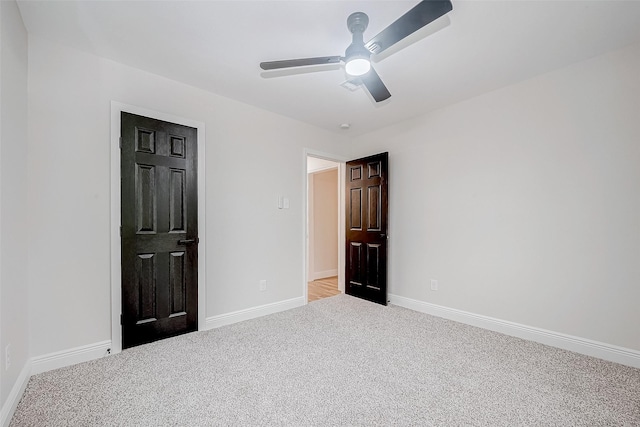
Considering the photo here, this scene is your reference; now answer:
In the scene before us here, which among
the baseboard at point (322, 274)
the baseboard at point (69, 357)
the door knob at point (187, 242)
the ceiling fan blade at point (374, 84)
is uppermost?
the ceiling fan blade at point (374, 84)

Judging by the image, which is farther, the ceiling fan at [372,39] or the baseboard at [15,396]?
the baseboard at [15,396]

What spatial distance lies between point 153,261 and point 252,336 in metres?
1.13

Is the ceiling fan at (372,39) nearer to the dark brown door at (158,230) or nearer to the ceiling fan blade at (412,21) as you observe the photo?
the ceiling fan blade at (412,21)

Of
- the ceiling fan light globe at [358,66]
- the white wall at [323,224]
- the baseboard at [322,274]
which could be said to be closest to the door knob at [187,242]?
the ceiling fan light globe at [358,66]

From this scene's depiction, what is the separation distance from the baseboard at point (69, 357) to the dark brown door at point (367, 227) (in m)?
2.86

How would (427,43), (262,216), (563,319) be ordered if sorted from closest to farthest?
(427,43) → (563,319) → (262,216)

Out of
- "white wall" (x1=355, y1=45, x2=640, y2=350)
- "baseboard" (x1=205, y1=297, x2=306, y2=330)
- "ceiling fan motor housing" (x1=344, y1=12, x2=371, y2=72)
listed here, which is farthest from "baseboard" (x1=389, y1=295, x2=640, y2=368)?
"ceiling fan motor housing" (x1=344, y1=12, x2=371, y2=72)

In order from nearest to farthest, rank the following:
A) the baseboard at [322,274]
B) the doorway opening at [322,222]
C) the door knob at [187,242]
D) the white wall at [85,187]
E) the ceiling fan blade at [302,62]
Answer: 1. the ceiling fan blade at [302,62]
2. the white wall at [85,187]
3. the door knob at [187,242]
4. the doorway opening at [322,222]
5. the baseboard at [322,274]

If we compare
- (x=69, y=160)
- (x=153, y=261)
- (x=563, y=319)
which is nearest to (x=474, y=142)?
(x=563, y=319)

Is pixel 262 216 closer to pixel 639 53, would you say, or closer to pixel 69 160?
pixel 69 160

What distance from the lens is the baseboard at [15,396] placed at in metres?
1.50

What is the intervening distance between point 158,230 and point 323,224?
3.44m

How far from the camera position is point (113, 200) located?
7.64ft

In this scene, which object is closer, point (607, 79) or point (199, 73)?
point (607, 79)
